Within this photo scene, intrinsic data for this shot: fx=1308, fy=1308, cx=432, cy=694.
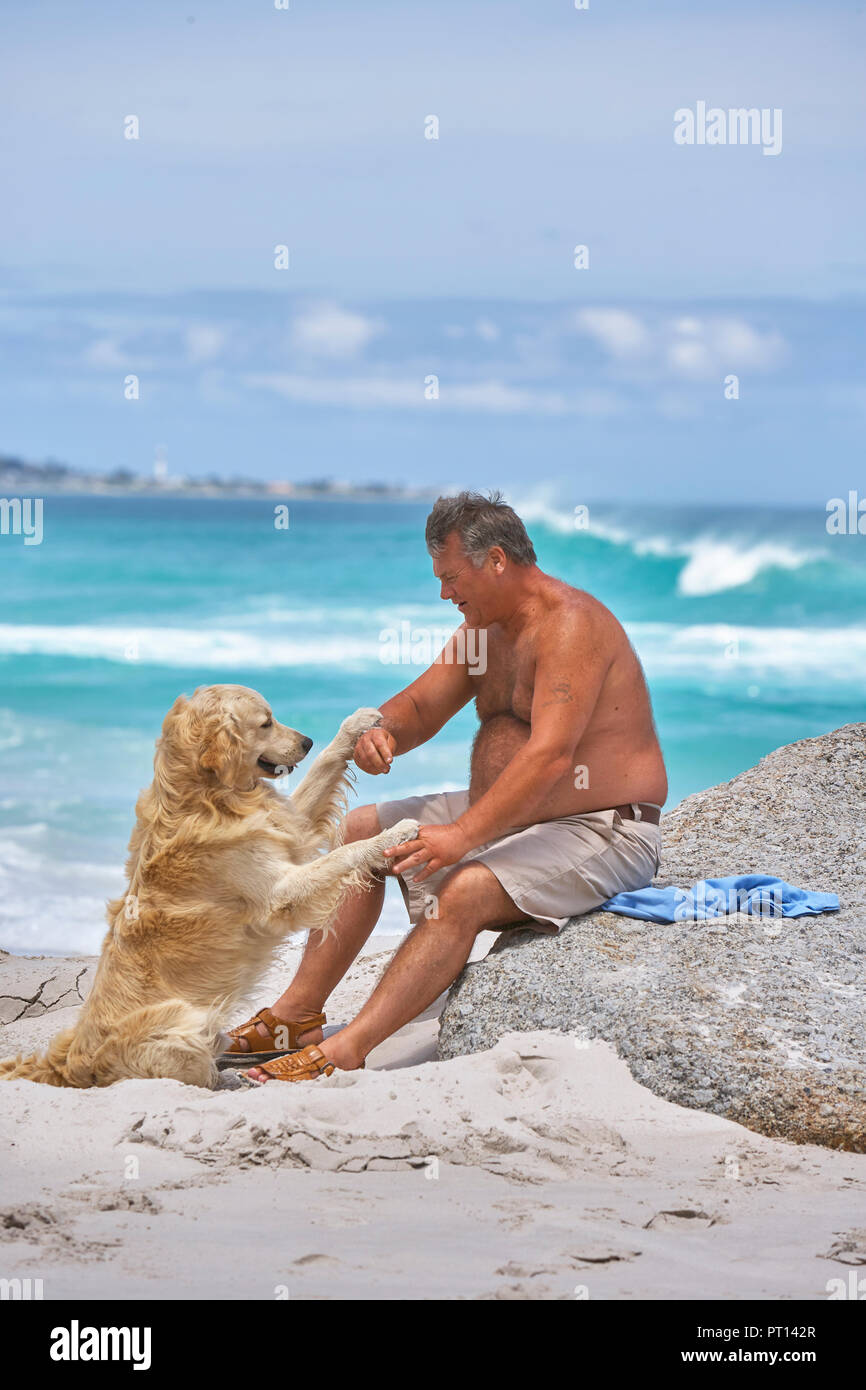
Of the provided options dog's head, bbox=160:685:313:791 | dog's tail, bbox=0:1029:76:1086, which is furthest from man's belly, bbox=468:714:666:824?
dog's tail, bbox=0:1029:76:1086

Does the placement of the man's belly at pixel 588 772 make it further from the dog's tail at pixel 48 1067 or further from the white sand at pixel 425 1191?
the dog's tail at pixel 48 1067

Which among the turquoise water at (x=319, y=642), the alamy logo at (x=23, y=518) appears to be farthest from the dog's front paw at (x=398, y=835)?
the alamy logo at (x=23, y=518)

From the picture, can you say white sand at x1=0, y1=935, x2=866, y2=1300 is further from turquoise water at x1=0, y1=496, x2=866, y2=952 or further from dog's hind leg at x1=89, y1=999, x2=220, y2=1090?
turquoise water at x1=0, y1=496, x2=866, y2=952

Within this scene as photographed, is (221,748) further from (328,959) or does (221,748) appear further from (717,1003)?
(717,1003)

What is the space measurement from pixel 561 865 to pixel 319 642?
74.7 feet

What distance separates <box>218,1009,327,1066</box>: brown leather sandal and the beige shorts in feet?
2.18

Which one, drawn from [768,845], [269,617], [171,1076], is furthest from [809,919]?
[269,617]

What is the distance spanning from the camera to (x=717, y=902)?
17.1 feet

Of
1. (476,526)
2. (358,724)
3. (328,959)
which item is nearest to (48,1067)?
(328,959)

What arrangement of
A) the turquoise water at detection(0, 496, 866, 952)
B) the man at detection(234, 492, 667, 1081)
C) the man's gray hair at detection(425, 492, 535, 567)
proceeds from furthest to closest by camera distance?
the turquoise water at detection(0, 496, 866, 952), the man's gray hair at detection(425, 492, 535, 567), the man at detection(234, 492, 667, 1081)

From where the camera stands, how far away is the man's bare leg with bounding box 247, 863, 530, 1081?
479 centimetres
